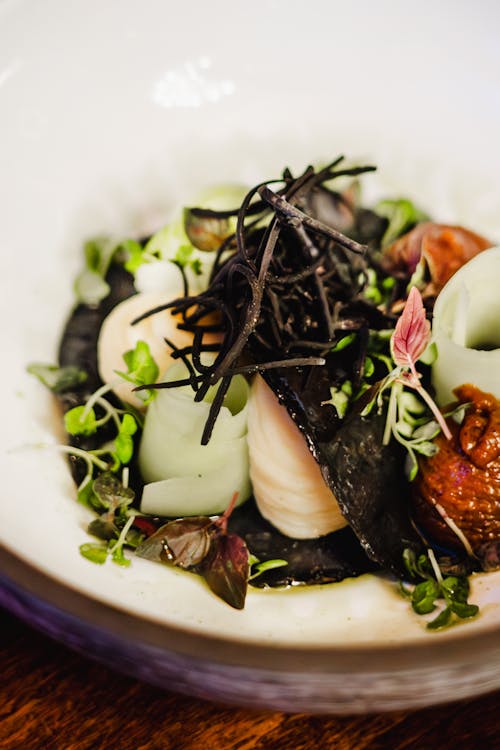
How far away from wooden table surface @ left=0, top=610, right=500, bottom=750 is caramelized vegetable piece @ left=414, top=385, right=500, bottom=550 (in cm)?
27

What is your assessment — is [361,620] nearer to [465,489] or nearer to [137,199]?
[465,489]

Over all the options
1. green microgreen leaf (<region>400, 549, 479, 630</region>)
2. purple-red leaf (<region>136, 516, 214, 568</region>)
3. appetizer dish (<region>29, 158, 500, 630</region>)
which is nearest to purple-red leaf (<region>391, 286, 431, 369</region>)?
appetizer dish (<region>29, 158, 500, 630</region>)

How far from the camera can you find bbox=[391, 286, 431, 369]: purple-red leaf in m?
1.16

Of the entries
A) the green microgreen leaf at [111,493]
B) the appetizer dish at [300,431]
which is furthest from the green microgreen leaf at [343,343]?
the green microgreen leaf at [111,493]

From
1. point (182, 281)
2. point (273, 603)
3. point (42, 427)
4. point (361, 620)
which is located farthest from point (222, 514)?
point (182, 281)

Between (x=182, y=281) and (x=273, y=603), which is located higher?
(x=182, y=281)

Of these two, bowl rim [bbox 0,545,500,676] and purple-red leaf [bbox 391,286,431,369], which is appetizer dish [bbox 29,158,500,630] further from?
bowl rim [bbox 0,545,500,676]

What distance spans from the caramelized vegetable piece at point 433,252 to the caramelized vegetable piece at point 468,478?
1.24ft

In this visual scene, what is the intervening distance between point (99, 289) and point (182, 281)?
240 millimetres

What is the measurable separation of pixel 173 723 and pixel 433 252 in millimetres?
1074

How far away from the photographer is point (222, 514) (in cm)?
130

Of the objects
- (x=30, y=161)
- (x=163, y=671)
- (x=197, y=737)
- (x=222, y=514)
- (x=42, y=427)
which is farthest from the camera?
(x=30, y=161)

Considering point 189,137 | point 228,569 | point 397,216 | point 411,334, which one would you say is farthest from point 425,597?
point 189,137

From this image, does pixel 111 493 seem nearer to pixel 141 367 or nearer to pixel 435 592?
pixel 141 367
